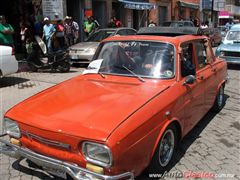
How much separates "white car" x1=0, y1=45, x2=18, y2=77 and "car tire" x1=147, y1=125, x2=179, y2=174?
6.33 m

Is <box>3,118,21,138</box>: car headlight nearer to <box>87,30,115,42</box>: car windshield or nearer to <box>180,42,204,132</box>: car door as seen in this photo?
<box>180,42,204,132</box>: car door

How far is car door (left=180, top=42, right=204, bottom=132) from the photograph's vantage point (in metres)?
4.71

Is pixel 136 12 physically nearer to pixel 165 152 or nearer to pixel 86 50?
pixel 86 50

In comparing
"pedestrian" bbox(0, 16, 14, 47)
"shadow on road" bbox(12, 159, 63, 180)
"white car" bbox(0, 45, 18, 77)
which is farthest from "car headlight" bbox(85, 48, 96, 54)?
"shadow on road" bbox(12, 159, 63, 180)

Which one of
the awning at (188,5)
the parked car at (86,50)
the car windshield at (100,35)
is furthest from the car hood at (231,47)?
the awning at (188,5)

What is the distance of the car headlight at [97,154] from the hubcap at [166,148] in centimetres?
96

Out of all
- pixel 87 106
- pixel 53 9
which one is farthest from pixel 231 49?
pixel 87 106

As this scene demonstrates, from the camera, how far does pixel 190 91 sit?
4.81 meters

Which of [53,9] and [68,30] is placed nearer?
[68,30]

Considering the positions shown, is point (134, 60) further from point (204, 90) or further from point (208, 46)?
point (208, 46)

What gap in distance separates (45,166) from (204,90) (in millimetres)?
2960

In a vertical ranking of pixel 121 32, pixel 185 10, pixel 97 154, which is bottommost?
pixel 97 154

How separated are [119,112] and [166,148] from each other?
975 mm

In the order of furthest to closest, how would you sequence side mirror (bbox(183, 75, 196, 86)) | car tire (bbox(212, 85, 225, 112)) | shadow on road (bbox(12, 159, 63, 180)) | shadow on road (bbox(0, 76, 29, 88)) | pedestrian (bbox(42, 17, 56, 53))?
1. pedestrian (bbox(42, 17, 56, 53))
2. shadow on road (bbox(0, 76, 29, 88))
3. car tire (bbox(212, 85, 225, 112))
4. side mirror (bbox(183, 75, 196, 86))
5. shadow on road (bbox(12, 159, 63, 180))
